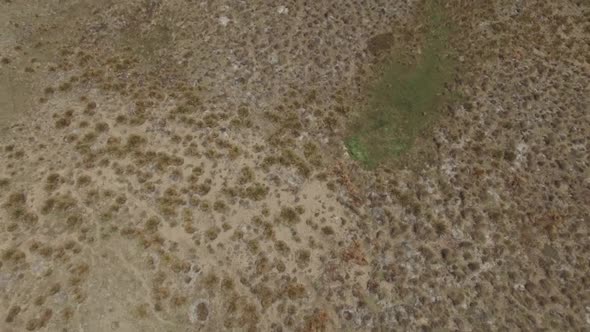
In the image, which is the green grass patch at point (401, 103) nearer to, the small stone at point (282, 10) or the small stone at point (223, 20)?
the small stone at point (282, 10)

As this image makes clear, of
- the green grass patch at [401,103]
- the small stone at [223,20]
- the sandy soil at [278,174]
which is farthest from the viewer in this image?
the small stone at [223,20]

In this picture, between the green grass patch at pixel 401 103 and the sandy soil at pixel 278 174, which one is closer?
the sandy soil at pixel 278 174

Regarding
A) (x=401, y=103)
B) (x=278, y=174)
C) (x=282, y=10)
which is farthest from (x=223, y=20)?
(x=401, y=103)

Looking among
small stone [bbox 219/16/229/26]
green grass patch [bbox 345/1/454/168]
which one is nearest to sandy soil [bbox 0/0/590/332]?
small stone [bbox 219/16/229/26]

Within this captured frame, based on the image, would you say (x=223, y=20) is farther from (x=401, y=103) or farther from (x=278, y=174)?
(x=401, y=103)

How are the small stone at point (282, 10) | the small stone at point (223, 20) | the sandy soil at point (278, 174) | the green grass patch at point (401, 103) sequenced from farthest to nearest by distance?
the small stone at point (282, 10) < the small stone at point (223, 20) < the green grass patch at point (401, 103) < the sandy soil at point (278, 174)

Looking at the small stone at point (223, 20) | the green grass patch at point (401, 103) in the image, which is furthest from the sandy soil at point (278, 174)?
the green grass patch at point (401, 103)
